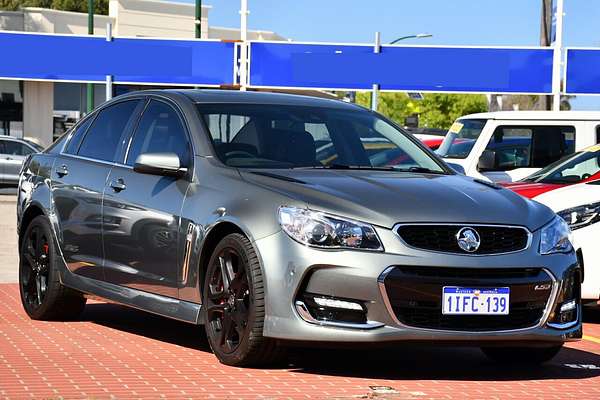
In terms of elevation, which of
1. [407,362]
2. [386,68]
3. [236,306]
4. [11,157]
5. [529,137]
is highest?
[386,68]

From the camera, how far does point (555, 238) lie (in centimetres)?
759

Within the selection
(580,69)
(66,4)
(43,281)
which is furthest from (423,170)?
(66,4)

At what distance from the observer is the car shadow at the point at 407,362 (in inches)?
299

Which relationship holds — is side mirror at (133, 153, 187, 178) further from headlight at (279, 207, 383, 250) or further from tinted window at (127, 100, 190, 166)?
headlight at (279, 207, 383, 250)

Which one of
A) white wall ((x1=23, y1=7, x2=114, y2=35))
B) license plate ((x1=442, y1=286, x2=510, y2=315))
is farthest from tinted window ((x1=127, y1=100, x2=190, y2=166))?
white wall ((x1=23, y1=7, x2=114, y2=35))

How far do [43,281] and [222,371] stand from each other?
274cm

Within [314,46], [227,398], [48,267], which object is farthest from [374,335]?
[314,46]

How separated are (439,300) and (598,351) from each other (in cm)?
238

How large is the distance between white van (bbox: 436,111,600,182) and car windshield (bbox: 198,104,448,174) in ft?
29.5

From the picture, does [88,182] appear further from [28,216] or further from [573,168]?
[573,168]

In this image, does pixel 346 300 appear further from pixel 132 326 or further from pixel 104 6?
pixel 104 6

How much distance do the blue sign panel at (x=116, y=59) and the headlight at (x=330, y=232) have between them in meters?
19.0

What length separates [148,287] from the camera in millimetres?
8320

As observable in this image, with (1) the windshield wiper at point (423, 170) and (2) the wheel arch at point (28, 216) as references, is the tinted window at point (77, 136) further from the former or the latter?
(1) the windshield wiper at point (423, 170)
